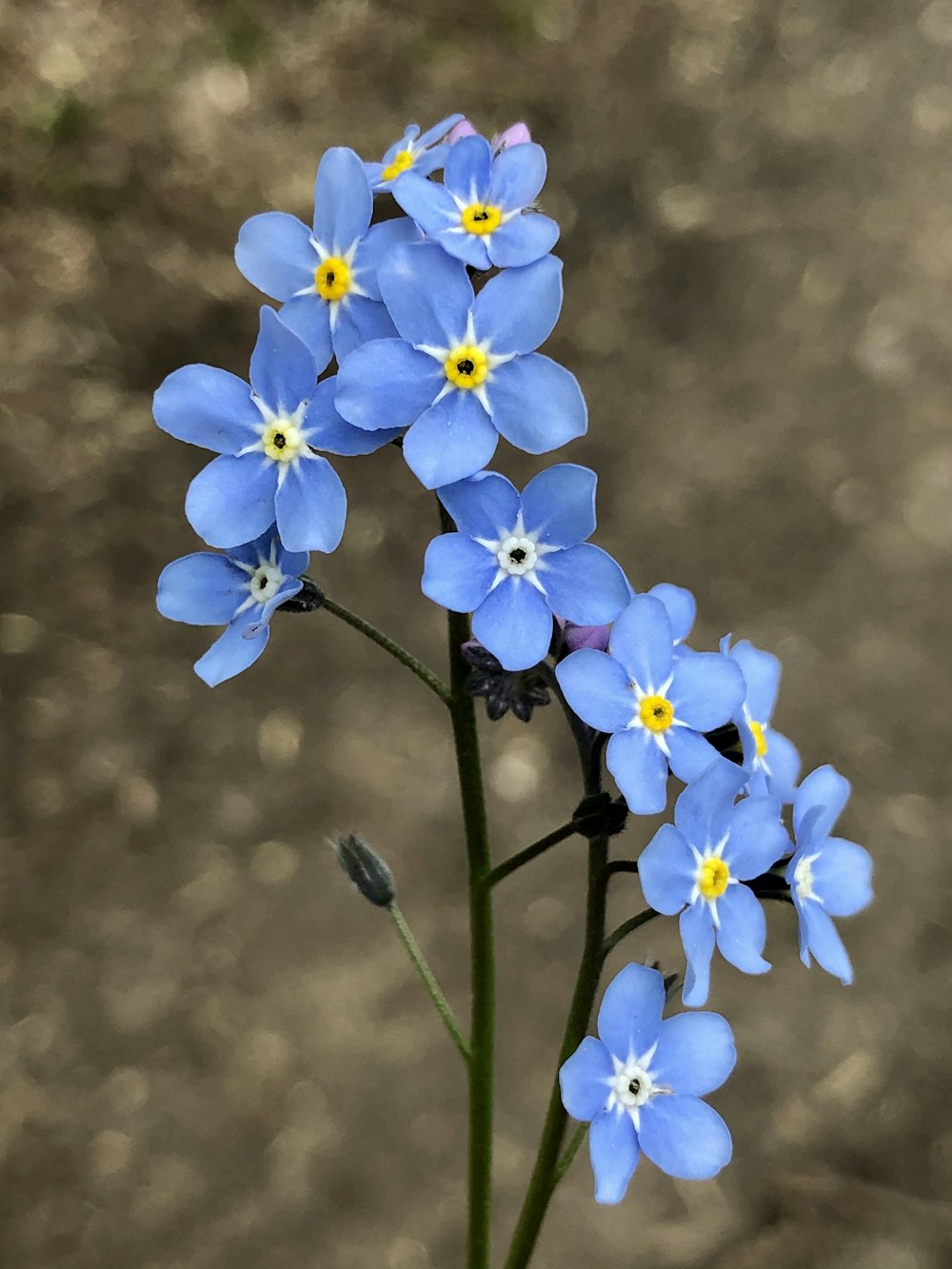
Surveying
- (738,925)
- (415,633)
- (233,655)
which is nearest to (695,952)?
(738,925)

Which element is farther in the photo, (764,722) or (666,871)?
(764,722)

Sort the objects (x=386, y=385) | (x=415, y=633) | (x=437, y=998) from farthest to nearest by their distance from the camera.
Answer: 1. (x=415, y=633)
2. (x=437, y=998)
3. (x=386, y=385)

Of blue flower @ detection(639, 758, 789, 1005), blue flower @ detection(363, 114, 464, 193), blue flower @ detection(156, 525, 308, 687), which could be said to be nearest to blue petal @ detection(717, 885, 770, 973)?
blue flower @ detection(639, 758, 789, 1005)

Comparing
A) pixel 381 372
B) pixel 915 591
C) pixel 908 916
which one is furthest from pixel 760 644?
pixel 381 372

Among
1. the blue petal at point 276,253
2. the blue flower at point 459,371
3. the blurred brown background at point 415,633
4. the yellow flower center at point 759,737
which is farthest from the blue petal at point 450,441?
the blurred brown background at point 415,633

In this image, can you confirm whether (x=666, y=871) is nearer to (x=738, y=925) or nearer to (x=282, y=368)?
(x=738, y=925)

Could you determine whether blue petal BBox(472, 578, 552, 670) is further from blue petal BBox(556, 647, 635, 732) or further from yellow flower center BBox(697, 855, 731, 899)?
yellow flower center BBox(697, 855, 731, 899)

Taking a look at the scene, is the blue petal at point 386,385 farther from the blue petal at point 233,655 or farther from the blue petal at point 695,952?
the blue petal at point 695,952
